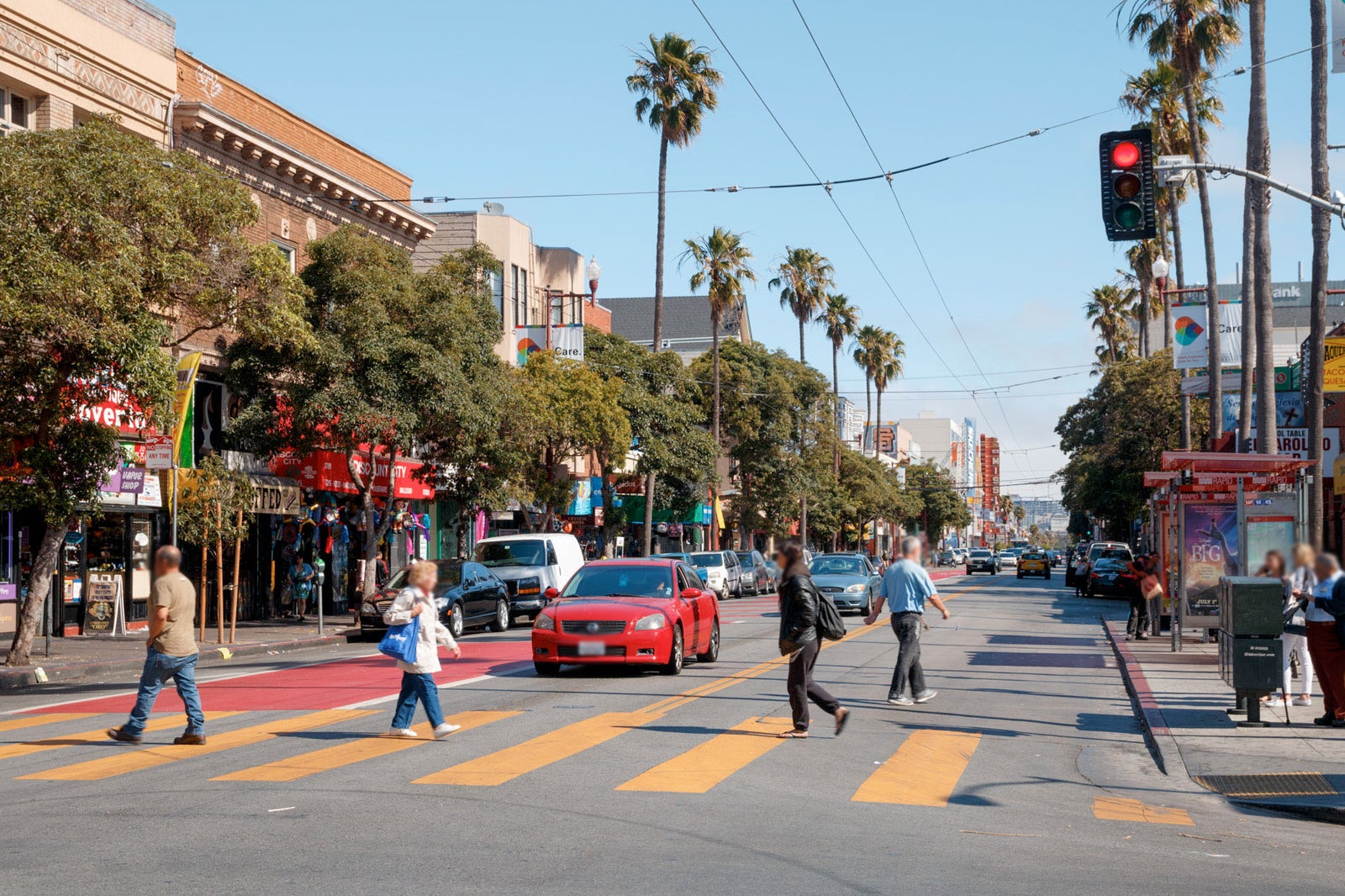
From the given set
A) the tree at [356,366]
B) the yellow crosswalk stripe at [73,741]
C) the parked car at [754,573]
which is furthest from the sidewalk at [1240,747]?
the parked car at [754,573]

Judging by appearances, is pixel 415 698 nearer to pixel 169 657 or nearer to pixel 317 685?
pixel 169 657

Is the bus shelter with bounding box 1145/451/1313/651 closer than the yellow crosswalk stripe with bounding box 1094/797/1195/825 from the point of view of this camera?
No

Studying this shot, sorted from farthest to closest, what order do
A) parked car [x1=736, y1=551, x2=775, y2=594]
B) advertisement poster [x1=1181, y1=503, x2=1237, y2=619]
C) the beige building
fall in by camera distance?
parked car [x1=736, y1=551, x2=775, y2=594] < the beige building < advertisement poster [x1=1181, y1=503, x2=1237, y2=619]

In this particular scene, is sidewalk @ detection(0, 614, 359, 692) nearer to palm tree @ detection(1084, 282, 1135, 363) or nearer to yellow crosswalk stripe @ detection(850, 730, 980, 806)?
yellow crosswalk stripe @ detection(850, 730, 980, 806)

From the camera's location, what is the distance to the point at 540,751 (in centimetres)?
1133

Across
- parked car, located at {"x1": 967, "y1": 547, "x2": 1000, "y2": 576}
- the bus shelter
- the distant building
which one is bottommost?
parked car, located at {"x1": 967, "y1": 547, "x2": 1000, "y2": 576}

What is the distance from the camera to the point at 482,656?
21641 mm

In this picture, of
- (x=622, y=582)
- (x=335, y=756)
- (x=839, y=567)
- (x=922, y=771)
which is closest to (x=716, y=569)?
(x=839, y=567)

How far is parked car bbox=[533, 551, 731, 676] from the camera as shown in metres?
17.1

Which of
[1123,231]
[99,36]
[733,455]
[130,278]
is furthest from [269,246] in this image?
[733,455]

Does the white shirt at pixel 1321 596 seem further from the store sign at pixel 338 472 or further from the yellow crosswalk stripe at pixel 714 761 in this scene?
the store sign at pixel 338 472

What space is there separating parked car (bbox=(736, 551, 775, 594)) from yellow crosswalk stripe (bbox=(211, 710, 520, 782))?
41.5 metres

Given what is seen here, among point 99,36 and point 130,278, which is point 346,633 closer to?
point 130,278

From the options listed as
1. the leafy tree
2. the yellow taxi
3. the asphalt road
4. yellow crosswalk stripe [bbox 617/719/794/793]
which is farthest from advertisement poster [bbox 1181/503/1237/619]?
the yellow taxi
